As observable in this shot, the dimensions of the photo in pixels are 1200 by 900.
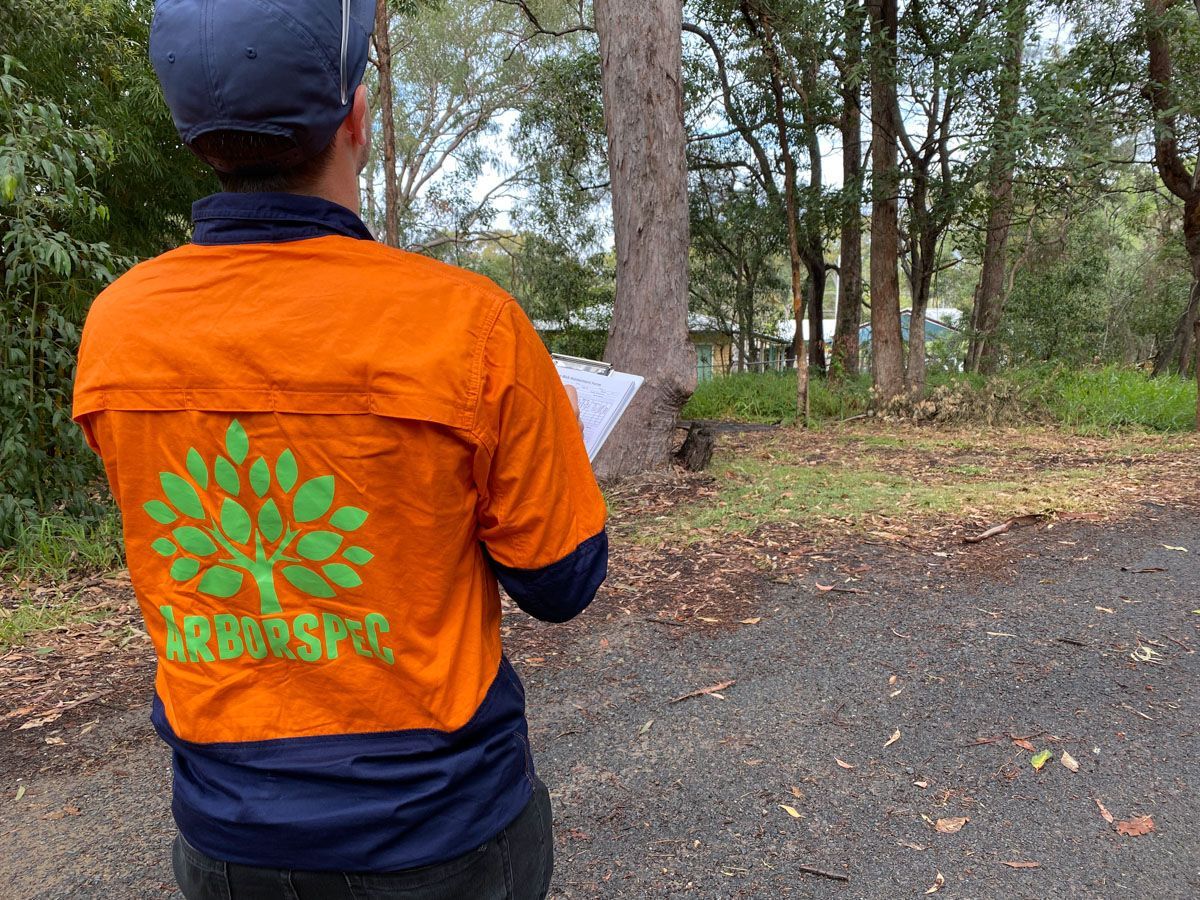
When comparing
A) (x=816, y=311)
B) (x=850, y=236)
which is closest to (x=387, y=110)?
(x=850, y=236)

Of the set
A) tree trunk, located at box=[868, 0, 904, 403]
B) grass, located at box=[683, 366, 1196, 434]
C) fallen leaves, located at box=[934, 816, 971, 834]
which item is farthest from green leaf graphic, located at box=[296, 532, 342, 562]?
tree trunk, located at box=[868, 0, 904, 403]

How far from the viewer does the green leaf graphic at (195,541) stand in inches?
36.4

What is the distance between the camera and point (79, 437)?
493 centimetres

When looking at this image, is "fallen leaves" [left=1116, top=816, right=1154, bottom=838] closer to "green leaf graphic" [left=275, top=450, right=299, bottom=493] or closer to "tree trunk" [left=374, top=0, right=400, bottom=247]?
"green leaf graphic" [left=275, top=450, right=299, bottom=493]

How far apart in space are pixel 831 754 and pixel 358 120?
256 centimetres

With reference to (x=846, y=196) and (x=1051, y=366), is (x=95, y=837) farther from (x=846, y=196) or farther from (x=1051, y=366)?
(x=1051, y=366)

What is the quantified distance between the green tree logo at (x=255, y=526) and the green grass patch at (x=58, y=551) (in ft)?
15.4

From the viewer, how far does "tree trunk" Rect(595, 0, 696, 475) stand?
6590mm

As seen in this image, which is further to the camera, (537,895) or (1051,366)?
(1051,366)

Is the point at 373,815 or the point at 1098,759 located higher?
the point at 373,815

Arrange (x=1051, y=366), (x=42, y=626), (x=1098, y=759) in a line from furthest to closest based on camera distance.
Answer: (x=1051, y=366), (x=42, y=626), (x=1098, y=759)

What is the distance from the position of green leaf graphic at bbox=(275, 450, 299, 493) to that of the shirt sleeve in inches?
8.0

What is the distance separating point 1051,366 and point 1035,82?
4945 mm

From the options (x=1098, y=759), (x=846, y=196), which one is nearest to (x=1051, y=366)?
(x=846, y=196)
